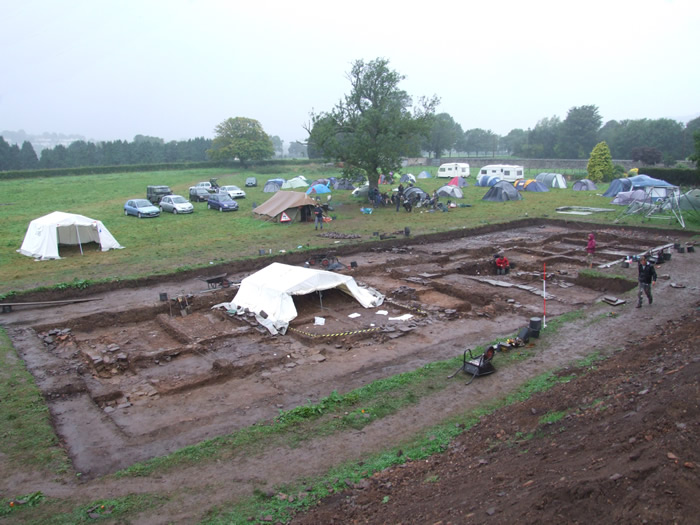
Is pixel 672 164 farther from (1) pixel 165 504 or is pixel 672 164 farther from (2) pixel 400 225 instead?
(1) pixel 165 504

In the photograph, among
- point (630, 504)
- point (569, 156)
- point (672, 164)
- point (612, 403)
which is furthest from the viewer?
point (569, 156)

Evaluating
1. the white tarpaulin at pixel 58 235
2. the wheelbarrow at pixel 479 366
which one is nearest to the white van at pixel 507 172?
the white tarpaulin at pixel 58 235

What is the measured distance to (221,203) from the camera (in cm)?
3241

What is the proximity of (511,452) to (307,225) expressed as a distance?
21729 mm

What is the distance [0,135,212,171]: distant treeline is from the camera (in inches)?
2724

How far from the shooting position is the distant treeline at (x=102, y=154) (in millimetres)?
69181

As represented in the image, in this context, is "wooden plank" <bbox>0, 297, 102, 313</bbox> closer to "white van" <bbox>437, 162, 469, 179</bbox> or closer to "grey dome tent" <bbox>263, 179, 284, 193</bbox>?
"grey dome tent" <bbox>263, 179, 284, 193</bbox>

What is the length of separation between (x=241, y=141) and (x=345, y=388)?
60799mm

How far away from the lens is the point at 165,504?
6047 millimetres

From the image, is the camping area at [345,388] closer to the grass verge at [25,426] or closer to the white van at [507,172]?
the grass verge at [25,426]

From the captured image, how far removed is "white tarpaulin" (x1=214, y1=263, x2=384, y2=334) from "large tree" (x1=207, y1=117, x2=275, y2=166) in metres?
54.2

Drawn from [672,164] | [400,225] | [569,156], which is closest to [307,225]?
[400,225]

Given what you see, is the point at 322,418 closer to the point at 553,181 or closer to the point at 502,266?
the point at 502,266

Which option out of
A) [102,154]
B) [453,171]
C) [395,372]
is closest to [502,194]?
[453,171]
